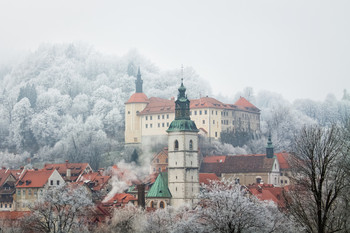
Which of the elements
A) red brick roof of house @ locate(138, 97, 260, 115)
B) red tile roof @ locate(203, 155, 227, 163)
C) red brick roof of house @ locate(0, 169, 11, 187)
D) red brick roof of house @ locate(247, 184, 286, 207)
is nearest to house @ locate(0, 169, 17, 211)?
red brick roof of house @ locate(0, 169, 11, 187)

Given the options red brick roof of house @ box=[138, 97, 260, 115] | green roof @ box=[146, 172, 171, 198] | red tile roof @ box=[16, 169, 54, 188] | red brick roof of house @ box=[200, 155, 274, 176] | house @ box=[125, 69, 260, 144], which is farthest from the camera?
red brick roof of house @ box=[138, 97, 260, 115]

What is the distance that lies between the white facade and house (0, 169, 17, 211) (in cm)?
2702

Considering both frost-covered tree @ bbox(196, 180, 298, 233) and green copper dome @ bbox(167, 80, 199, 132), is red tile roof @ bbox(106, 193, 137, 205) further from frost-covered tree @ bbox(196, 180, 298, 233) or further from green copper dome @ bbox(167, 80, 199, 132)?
frost-covered tree @ bbox(196, 180, 298, 233)

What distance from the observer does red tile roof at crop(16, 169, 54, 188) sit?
115 metres

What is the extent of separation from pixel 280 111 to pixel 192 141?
227 feet

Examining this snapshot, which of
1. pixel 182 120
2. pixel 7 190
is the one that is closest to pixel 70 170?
pixel 7 190

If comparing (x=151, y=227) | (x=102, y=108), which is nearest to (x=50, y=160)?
(x=102, y=108)

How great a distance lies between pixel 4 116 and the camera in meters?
182

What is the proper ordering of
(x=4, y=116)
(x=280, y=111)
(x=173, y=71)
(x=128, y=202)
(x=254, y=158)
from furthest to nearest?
1. (x=173, y=71)
2. (x=4, y=116)
3. (x=280, y=111)
4. (x=254, y=158)
5. (x=128, y=202)

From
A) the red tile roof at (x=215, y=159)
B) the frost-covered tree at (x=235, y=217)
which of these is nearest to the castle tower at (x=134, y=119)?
the red tile roof at (x=215, y=159)

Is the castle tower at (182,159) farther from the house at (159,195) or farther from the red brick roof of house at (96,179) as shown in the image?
the red brick roof of house at (96,179)

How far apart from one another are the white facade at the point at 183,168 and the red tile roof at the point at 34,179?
2251 cm

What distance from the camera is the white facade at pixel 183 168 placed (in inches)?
3906

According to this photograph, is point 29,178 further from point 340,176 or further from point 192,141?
point 340,176
